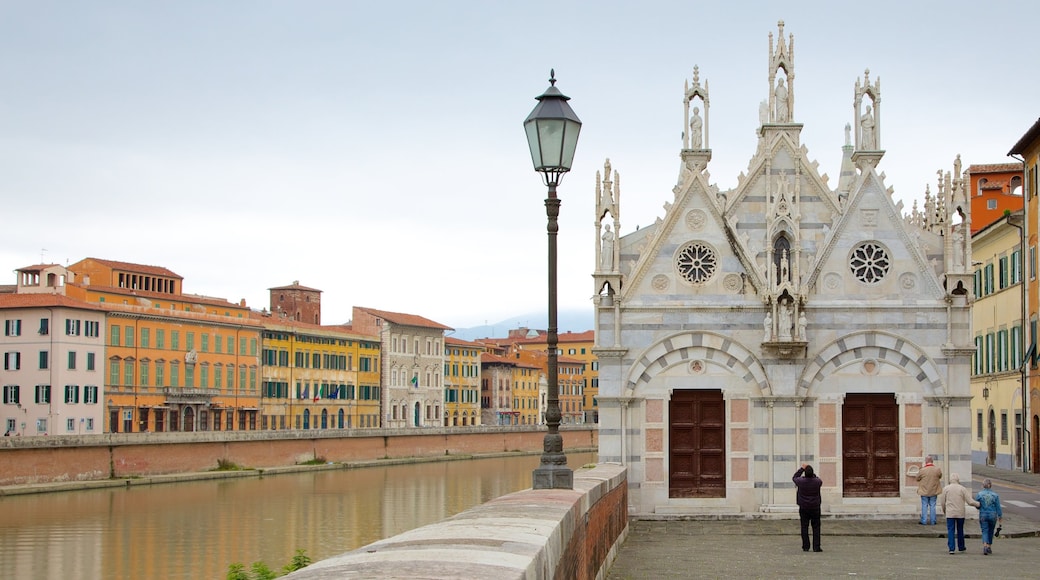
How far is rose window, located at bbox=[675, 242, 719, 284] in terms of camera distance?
24609mm

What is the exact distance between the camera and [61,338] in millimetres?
69438

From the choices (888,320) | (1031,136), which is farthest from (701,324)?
(1031,136)

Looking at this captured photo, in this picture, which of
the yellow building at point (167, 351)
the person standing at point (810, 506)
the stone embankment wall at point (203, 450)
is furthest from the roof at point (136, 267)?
the person standing at point (810, 506)

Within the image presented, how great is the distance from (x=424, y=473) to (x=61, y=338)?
19807 millimetres

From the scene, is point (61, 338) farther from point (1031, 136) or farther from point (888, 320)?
point (888, 320)

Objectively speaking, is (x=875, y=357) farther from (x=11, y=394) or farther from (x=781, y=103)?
(x=11, y=394)

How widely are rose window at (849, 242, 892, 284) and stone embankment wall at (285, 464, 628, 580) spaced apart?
1191 centimetres

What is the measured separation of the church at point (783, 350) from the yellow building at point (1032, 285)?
72.3ft

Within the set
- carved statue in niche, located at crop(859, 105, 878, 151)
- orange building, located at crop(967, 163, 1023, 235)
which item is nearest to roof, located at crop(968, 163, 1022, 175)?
orange building, located at crop(967, 163, 1023, 235)

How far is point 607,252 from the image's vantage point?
2459cm

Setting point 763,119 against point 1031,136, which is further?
point 1031,136

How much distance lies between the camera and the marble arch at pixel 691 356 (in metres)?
24.2

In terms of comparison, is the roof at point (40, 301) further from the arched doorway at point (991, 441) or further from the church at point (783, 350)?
the church at point (783, 350)

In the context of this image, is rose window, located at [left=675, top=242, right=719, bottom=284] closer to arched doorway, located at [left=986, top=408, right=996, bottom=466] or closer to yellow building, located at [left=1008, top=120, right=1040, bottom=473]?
yellow building, located at [left=1008, top=120, right=1040, bottom=473]
